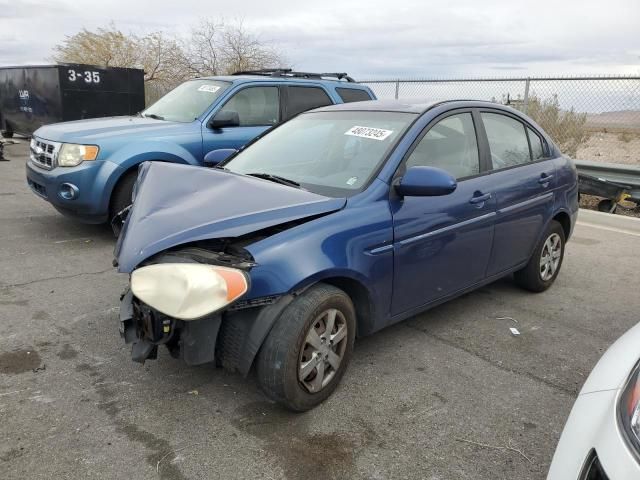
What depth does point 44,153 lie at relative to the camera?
5.97 m

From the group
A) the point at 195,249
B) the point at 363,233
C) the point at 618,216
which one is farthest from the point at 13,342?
the point at 618,216

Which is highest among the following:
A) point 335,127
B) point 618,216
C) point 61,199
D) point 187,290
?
point 335,127

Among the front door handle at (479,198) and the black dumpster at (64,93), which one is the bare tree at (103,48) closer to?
the black dumpster at (64,93)

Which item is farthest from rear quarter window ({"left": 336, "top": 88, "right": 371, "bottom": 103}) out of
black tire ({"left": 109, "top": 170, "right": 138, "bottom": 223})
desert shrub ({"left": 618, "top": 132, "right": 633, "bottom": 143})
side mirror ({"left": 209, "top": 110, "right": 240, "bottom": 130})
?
desert shrub ({"left": 618, "top": 132, "right": 633, "bottom": 143})

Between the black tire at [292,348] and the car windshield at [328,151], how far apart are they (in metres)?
0.69

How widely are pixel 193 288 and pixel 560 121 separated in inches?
431

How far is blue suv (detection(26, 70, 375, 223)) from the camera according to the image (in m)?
5.71

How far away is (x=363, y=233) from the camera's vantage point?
3109 mm

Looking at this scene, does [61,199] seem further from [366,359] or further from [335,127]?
[366,359]

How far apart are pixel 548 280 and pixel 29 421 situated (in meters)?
4.20

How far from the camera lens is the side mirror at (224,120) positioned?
650cm

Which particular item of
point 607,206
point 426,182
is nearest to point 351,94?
point 607,206

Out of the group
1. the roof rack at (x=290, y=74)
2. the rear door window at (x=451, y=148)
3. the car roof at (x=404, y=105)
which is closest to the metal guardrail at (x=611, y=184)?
the roof rack at (x=290, y=74)

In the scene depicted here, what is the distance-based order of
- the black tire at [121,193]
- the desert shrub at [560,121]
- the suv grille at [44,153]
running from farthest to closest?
1. the desert shrub at [560,121]
2. the black tire at [121,193]
3. the suv grille at [44,153]
